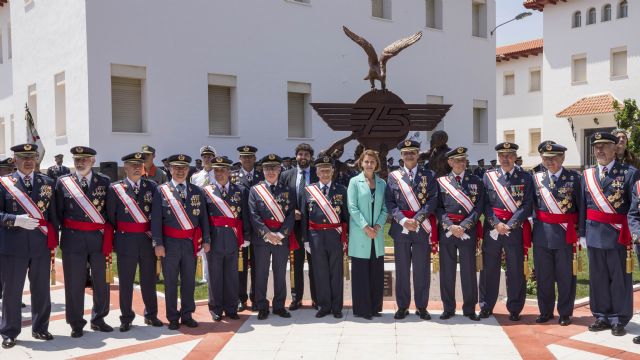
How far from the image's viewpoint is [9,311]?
564 cm

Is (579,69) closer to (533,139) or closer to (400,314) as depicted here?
(533,139)

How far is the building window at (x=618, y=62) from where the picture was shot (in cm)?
2597

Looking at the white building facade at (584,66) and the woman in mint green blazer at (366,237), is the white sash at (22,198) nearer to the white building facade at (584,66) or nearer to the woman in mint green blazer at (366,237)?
the woman in mint green blazer at (366,237)

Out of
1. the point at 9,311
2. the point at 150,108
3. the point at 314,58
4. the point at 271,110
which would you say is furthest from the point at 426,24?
the point at 9,311

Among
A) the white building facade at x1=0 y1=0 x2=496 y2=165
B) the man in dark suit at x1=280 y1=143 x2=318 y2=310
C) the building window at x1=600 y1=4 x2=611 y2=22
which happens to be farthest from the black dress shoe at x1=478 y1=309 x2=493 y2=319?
the building window at x1=600 y1=4 x2=611 y2=22

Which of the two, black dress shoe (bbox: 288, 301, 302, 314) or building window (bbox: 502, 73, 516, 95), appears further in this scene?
building window (bbox: 502, 73, 516, 95)

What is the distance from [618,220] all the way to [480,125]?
18607mm

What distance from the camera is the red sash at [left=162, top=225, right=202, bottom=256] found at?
20.2ft

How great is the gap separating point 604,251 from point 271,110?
40.9 feet

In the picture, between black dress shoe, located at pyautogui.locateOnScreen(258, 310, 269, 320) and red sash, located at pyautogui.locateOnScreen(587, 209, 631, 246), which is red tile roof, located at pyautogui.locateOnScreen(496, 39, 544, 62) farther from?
black dress shoe, located at pyautogui.locateOnScreen(258, 310, 269, 320)

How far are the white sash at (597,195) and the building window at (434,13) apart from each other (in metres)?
16.9

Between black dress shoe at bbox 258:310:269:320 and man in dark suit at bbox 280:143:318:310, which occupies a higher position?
man in dark suit at bbox 280:143:318:310

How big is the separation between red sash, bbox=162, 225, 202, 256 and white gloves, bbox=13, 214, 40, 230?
47.0 inches

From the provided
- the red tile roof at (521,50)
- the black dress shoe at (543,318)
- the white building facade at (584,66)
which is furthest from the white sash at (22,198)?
the red tile roof at (521,50)
